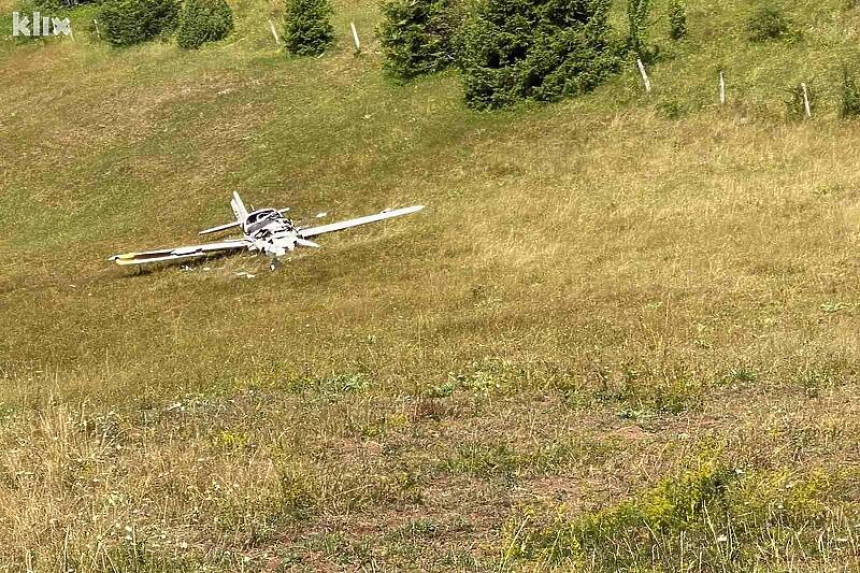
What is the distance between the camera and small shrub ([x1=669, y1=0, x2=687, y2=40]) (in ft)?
131

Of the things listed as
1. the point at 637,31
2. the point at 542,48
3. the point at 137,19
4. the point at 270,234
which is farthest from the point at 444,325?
the point at 137,19

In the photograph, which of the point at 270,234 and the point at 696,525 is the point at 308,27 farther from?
the point at 696,525

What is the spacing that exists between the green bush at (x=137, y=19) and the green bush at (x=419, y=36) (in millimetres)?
23001

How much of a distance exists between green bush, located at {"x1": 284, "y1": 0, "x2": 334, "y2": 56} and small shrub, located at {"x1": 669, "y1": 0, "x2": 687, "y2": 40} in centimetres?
2176

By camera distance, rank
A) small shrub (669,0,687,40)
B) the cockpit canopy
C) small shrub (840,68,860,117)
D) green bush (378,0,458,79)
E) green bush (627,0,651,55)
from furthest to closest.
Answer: green bush (378,0,458,79), small shrub (669,0,687,40), green bush (627,0,651,55), the cockpit canopy, small shrub (840,68,860,117)

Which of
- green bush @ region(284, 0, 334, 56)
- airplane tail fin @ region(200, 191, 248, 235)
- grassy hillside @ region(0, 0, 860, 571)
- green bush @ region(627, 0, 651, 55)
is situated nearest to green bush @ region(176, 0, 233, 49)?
grassy hillside @ region(0, 0, 860, 571)

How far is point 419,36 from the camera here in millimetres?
45594

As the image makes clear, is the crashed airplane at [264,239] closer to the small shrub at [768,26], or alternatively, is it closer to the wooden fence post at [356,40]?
the small shrub at [768,26]

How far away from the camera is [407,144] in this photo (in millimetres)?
40781

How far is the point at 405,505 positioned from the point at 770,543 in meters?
3.02

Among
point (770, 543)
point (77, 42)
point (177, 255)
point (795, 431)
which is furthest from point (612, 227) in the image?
point (77, 42)

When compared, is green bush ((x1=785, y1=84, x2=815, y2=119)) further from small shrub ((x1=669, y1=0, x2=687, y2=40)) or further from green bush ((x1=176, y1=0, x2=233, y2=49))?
green bush ((x1=176, y1=0, x2=233, y2=49))

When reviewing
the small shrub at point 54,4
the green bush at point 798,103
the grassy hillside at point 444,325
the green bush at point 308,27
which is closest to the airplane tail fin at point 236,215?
the grassy hillside at point 444,325

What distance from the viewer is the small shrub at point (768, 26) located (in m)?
36.9
